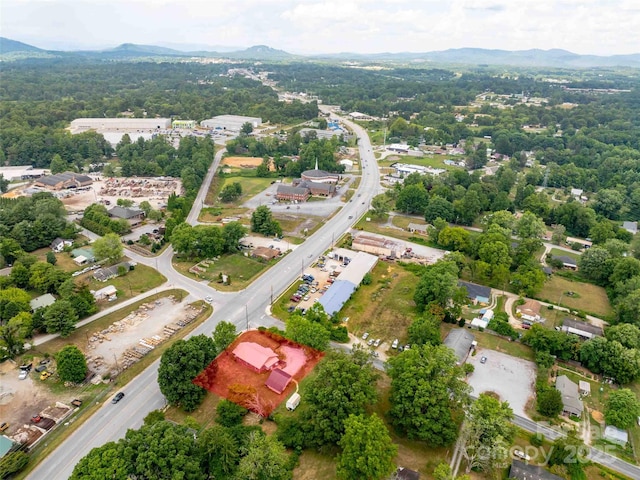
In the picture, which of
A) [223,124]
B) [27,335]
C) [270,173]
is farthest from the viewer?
[223,124]

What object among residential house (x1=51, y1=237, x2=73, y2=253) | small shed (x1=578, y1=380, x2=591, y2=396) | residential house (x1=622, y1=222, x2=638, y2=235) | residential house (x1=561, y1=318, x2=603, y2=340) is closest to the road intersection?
small shed (x1=578, y1=380, x2=591, y2=396)

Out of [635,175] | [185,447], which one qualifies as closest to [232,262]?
[185,447]

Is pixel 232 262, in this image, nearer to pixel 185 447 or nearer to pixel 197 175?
pixel 185 447

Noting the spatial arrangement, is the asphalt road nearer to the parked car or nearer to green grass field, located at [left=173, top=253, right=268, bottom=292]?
the parked car

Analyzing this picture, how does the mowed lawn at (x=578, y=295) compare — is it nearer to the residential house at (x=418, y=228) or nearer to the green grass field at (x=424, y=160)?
the residential house at (x=418, y=228)

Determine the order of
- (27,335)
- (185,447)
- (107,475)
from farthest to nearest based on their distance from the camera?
(27,335) → (185,447) → (107,475)

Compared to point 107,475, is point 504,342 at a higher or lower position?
lower
